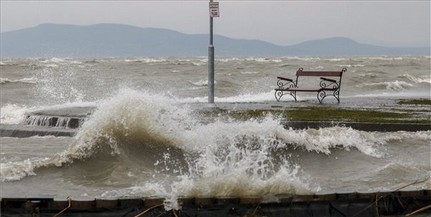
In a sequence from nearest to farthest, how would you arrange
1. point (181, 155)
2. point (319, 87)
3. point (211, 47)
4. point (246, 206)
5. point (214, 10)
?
point (246, 206)
point (181, 155)
point (214, 10)
point (211, 47)
point (319, 87)

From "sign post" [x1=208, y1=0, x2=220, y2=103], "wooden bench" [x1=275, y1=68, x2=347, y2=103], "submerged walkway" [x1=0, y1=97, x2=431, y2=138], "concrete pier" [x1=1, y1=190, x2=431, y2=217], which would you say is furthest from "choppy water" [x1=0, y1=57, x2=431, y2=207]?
"wooden bench" [x1=275, y1=68, x2=347, y2=103]

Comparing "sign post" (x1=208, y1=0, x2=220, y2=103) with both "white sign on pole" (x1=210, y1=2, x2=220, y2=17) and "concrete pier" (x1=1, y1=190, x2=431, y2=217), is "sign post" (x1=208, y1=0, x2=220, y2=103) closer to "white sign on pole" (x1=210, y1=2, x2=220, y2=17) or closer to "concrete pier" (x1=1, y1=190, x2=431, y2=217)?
"white sign on pole" (x1=210, y1=2, x2=220, y2=17)

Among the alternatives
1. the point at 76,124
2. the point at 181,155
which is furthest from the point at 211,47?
the point at 181,155

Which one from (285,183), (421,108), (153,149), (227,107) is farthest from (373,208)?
(421,108)

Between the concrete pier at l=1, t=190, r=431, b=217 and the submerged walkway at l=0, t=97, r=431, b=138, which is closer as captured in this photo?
the concrete pier at l=1, t=190, r=431, b=217

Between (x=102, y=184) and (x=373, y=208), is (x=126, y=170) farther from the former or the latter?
(x=373, y=208)

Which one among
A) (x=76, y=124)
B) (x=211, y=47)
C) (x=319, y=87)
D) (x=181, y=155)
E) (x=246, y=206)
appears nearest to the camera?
(x=246, y=206)

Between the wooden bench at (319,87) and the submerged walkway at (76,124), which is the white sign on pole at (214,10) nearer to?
the submerged walkway at (76,124)

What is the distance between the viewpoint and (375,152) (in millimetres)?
14297

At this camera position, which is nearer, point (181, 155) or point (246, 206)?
point (246, 206)

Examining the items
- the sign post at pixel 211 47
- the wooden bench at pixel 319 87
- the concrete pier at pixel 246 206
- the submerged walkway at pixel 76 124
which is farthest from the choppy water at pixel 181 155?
the wooden bench at pixel 319 87

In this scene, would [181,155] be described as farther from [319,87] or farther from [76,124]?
[319,87]

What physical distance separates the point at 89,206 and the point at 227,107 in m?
11.6

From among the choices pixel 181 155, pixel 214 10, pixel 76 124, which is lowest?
pixel 181 155
